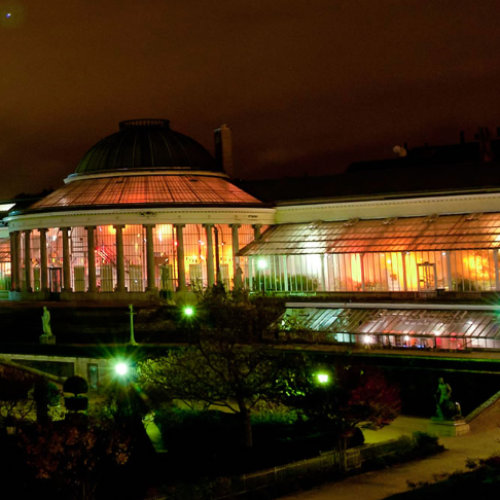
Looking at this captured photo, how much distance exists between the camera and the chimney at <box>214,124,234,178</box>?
82438 millimetres

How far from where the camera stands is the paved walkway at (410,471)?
2647 cm

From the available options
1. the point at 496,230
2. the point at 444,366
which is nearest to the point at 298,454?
the point at 444,366

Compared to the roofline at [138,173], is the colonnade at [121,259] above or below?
below

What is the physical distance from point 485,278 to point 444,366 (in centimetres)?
1660

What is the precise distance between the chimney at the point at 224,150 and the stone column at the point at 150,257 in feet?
53.6

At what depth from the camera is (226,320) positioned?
36094mm

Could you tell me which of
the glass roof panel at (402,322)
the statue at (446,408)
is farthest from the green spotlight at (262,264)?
the statue at (446,408)

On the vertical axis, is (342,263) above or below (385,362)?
above

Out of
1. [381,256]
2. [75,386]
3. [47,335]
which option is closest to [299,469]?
[75,386]

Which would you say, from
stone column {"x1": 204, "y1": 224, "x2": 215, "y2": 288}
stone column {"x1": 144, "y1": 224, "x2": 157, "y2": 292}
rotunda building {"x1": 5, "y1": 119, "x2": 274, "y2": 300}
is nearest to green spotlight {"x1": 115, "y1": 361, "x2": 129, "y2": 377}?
rotunda building {"x1": 5, "y1": 119, "x2": 274, "y2": 300}

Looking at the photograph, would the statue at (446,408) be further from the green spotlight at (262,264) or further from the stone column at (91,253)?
the stone column at (91,253)

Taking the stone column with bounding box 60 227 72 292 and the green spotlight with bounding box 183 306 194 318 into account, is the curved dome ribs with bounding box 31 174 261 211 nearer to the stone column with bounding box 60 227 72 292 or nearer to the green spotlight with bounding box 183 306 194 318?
the stone column with bounding box 60 227 72 292

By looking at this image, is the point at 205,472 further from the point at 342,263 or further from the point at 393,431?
the point at 342,263

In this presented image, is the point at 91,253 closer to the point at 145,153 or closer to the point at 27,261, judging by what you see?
the point at 27,261
